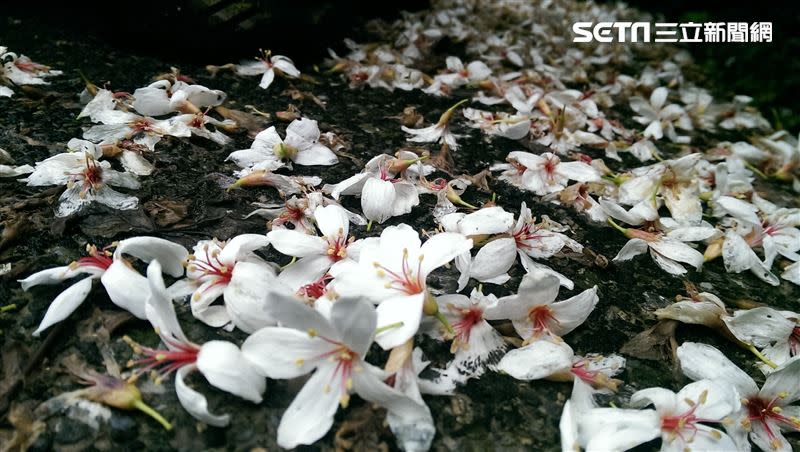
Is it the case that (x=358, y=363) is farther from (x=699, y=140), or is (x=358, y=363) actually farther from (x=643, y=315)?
(x=699, y=140)

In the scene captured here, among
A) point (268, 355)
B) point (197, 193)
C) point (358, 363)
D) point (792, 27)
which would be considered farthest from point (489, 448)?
point (792, 27)

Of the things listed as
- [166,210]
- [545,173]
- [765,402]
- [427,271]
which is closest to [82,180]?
[166,210]

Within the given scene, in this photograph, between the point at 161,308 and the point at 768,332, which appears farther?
the point at 768,332

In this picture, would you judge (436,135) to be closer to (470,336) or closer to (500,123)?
(500,123)

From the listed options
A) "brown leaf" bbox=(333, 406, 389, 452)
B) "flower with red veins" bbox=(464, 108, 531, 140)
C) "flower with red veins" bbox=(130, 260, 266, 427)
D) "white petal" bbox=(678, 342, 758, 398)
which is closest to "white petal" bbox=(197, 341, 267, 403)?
"flower with red veins" bbox=(130, 260, 266, 427)

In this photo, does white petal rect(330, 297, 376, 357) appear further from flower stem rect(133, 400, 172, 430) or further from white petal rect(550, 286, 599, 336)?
white petal rect(550, 286, 599, 336)

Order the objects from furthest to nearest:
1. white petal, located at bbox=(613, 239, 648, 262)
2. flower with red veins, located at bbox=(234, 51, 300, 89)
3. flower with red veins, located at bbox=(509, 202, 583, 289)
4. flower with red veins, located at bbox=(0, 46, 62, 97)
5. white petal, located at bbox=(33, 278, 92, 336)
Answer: flower with red veins, located at bbox=(234, 51, 300, 89), flower with red veins, located at bbox=(0, 46, 62, 97), white petal, located at bbox=(613, 239, 648, 262), flower with red veins, located at bbox=(509, 202, 583, 289), white petal, located at bbox=(33, 278, 92, 336)

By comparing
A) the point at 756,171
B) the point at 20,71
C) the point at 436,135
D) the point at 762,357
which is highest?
the point at 20,71
